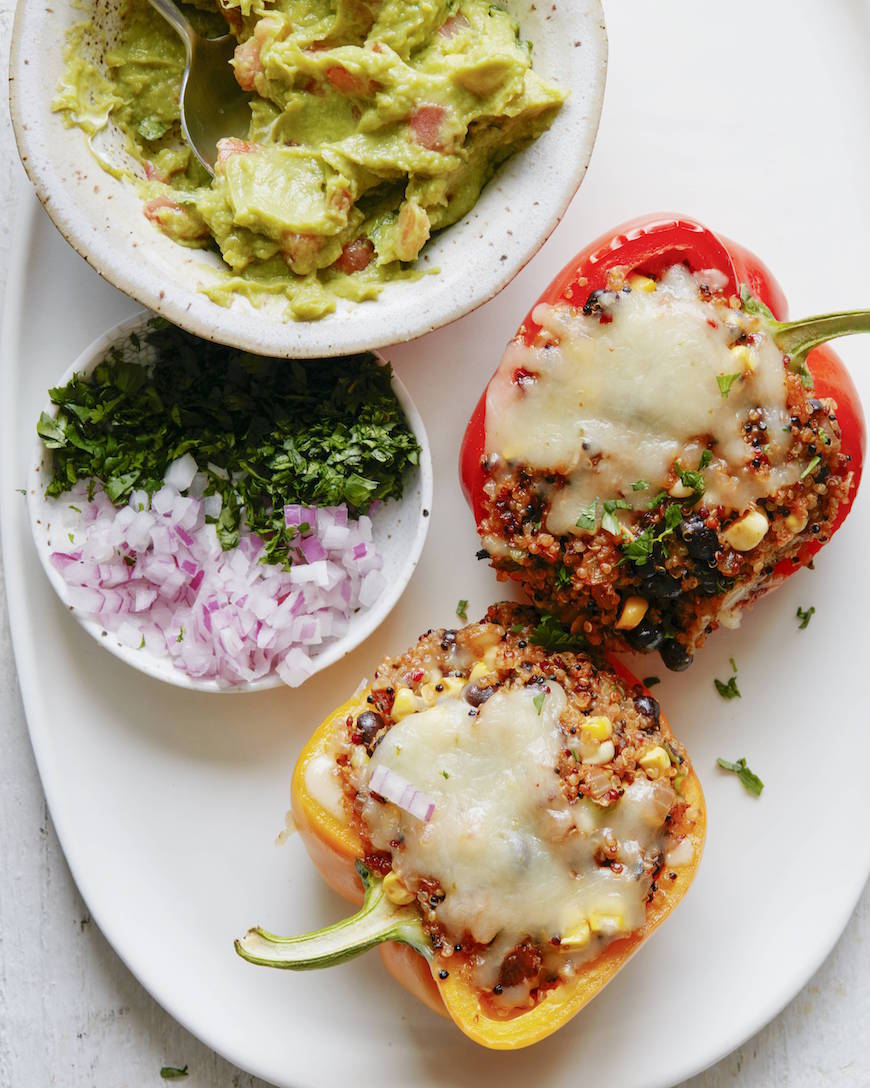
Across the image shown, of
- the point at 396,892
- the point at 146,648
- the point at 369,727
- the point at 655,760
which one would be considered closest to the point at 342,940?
the point at 396,892

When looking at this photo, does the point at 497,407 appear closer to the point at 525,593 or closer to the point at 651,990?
the point at 525,593

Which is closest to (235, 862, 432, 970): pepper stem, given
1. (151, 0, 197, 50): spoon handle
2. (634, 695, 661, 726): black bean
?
(634, 695, 661, 726): black bean

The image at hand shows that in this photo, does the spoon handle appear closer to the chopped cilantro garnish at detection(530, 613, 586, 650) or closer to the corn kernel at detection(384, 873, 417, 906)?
the chopped cilantro garnish at detection(530, 613, 586, 650)

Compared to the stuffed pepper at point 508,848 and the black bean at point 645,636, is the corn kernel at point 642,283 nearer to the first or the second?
the black bean at point 645,636

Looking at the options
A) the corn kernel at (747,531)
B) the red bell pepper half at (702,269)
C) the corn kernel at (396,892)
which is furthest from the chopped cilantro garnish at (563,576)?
the corn kernel at (396,892)

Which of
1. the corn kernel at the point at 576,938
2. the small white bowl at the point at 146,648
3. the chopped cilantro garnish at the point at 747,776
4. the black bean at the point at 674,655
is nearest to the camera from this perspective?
the corn kernel at the point at 576,938

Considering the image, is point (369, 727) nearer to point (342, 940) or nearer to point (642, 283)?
point (342, 940)
